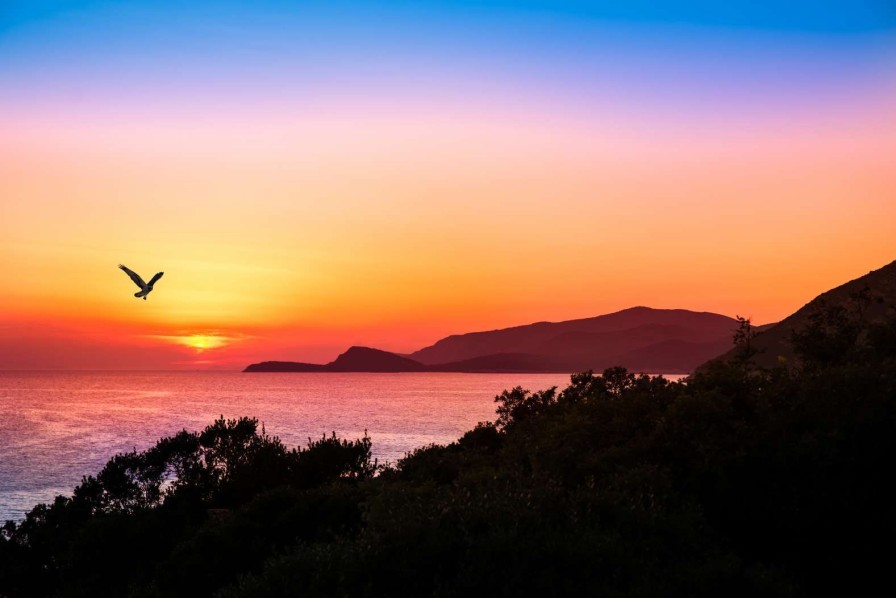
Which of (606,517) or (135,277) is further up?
(135,277)

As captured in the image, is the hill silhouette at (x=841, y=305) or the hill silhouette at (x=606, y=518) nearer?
the hill silhouette at (x=606, y=518)

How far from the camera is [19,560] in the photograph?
41.9 meters

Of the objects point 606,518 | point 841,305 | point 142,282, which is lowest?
point 606,518

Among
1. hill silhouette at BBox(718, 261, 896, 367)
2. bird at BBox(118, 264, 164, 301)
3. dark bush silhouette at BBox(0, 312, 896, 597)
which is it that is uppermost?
hill silhouette at BBox(718, 261, 896, 367)

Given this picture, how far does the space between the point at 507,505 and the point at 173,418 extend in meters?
179

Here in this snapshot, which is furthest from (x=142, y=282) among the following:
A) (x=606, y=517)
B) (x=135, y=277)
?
(x=606, y=517)

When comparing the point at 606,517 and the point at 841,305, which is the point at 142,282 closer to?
the point at 606,517

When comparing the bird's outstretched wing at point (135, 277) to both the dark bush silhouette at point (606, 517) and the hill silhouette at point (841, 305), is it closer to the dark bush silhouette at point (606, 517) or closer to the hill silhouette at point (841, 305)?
the dark bush silhouette at point (606, 517)

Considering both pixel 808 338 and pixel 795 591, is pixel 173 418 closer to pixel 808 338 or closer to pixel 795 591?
pixel 808 338

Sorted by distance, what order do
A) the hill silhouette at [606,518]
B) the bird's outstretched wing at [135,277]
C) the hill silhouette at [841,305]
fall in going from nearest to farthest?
the hill silhouette at [606,518]
the bird's outstretched wing at [135,277]
the hill silhouette at [841,305]

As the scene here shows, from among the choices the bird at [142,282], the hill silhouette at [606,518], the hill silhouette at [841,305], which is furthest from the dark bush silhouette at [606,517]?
the hill silhouette at [841,305]

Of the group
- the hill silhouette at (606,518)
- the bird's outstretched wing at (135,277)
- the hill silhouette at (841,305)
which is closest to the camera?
the hill silhouette at (606,518)

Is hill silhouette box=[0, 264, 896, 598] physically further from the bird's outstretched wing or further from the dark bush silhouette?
the bird's outstretched wing

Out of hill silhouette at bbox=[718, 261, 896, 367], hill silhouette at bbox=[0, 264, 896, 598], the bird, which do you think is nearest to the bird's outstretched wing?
the bird
